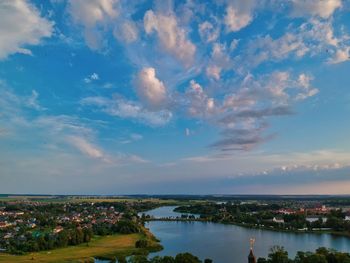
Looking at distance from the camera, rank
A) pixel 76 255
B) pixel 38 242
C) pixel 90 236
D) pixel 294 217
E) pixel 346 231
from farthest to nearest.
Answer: pixel 294 217
pixel 346 231
pixel 90 236
pixel 38 242
pixel 76 255

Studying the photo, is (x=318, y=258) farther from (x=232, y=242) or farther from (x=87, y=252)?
(x=87, y=252)

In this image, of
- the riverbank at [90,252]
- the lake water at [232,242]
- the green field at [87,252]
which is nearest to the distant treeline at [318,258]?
the lake water at [232,242]

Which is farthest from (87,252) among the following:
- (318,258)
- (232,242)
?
(318,258)

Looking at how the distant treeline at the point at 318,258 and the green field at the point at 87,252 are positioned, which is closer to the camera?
the distant treeline at the point at 318,258

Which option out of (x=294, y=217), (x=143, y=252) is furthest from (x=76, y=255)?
(x=294, y=217)

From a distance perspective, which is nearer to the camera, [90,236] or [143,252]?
[143,252]

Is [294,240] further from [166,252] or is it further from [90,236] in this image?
[90,236]

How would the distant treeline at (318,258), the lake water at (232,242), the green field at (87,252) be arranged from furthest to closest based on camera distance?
the lake water at (232,242), the green field at (87,252), the distant treeline at (318,258)

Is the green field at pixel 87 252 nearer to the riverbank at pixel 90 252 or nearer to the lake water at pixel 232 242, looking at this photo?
the riverbank at pixel 90 252
